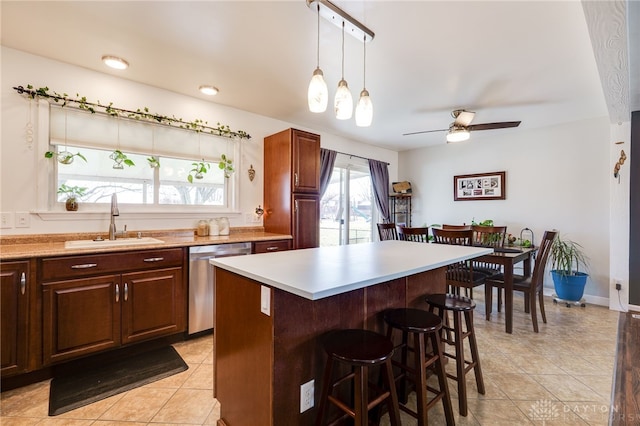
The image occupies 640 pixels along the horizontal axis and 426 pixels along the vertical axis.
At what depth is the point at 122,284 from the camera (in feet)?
7.46

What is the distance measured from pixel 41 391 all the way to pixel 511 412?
3.07 metres

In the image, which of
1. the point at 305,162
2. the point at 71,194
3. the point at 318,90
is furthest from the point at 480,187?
the point at 71,194

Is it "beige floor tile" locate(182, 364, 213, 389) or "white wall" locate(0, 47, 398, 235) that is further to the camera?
"white wall" locate(0, 47, 398, 235)

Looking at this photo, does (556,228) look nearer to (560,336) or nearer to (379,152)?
(560,336)

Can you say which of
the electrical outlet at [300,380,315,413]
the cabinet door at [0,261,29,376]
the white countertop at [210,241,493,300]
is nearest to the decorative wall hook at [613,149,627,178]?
the white countertop at [210,241,493,300]

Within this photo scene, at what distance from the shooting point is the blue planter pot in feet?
11.9

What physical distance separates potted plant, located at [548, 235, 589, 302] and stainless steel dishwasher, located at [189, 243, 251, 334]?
410 cm

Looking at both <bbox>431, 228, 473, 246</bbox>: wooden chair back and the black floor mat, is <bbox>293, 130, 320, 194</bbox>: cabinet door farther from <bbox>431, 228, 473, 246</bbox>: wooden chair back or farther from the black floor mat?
the black floor mat

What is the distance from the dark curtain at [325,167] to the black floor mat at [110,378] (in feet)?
9.64

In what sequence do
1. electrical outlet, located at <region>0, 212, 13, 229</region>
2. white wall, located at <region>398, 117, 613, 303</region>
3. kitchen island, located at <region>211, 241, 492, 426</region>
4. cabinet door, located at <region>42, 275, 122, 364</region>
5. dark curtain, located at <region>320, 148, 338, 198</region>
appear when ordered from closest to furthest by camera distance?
kitchen island, located at <region>211, 241, 492, 426</region>, cabinet door, located at <region>42, 275, 122, 364</region>, electrical outlet, located at <region>0, 212, 13, 229</region>, white wall, located at <region>398, 117, 613, 303</region>, dark curtain, located at <region>320, 148, 338, 198</region>

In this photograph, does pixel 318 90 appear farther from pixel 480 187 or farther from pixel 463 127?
pixel 480 187

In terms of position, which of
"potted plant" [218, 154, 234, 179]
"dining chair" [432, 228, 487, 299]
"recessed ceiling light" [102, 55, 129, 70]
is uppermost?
"recessed ceiling light" [102, 55, 129, 70]

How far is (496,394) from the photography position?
1.92 metres

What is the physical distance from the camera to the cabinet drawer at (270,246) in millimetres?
3076
